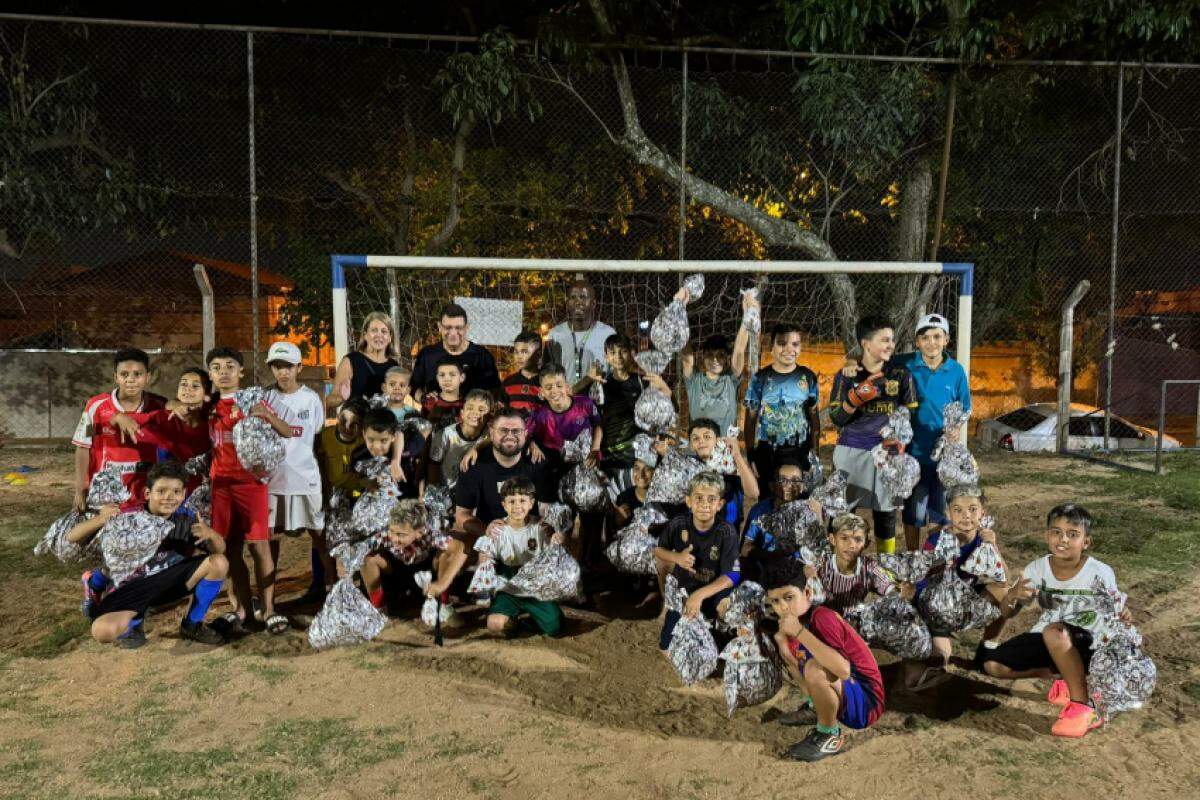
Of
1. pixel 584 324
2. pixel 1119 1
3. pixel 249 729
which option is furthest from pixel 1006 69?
pixel 249 729

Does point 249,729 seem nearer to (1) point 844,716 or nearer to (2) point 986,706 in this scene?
(1) point 844,716

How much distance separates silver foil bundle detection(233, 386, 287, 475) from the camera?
177 inches

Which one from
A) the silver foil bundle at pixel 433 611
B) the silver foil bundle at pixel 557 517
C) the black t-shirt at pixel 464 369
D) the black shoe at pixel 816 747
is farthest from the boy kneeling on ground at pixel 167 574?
the black shoe at pixel 816 747

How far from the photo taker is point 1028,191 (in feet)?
33.1

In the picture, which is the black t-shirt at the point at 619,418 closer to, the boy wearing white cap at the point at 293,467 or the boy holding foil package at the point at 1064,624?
the boy wearing white cap at the point at 293,467

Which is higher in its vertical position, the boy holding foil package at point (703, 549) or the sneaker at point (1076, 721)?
the boy holding foil package at point (703, 549)

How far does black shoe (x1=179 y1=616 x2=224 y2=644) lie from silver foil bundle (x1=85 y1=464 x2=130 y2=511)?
2.26 ft

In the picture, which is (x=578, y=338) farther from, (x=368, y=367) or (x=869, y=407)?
(x=869, y=407)

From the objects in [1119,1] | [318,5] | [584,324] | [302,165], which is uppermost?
[318,5]

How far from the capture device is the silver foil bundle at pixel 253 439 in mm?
4508

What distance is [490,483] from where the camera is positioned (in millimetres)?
4680

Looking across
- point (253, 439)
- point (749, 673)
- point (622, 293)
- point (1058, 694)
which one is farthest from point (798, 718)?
point (622, 293)

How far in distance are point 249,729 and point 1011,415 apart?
1084 cm

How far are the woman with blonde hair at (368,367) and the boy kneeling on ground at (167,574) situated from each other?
101 centimetres
